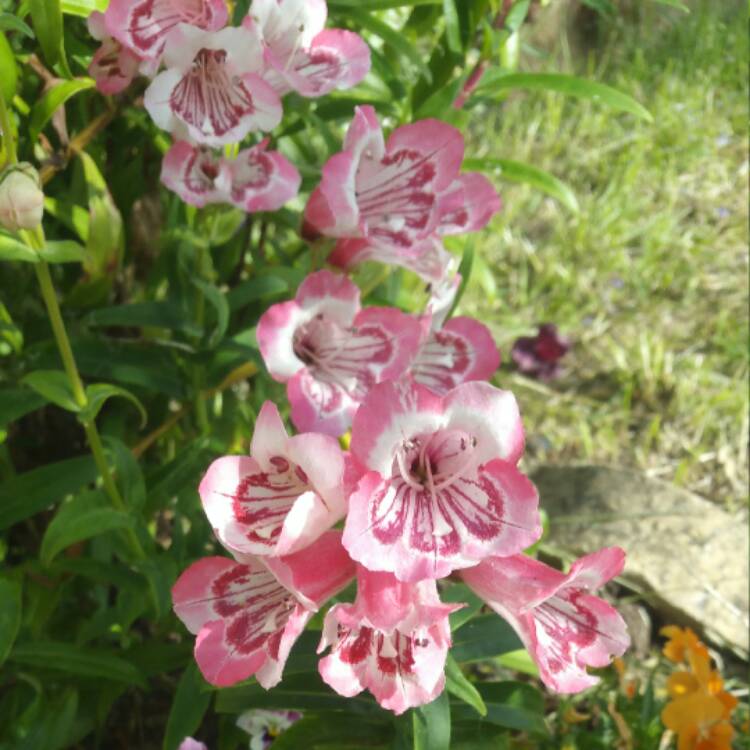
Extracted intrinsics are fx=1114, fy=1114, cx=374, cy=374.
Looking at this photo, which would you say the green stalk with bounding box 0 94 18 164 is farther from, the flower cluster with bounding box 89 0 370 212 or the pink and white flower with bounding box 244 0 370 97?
the pink and white flower with bounding box 244 0 370 97

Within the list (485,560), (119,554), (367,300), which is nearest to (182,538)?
(119,554)

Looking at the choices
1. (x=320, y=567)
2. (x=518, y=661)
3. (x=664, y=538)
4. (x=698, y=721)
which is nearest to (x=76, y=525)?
(x=320, y=567)

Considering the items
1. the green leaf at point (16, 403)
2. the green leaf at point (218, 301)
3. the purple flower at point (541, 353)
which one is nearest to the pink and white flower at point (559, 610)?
the green leaf at point (218, 301)

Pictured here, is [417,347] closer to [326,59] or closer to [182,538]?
[326,59]

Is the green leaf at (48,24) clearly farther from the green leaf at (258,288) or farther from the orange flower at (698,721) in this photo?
the orange flower at (698,721)

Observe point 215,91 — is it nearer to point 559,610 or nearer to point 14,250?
point 14,250

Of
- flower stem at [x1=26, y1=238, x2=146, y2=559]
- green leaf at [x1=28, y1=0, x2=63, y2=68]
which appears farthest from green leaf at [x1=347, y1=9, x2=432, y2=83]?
flower stem at [x1=26, y1=238, x2=146, y2=559]
